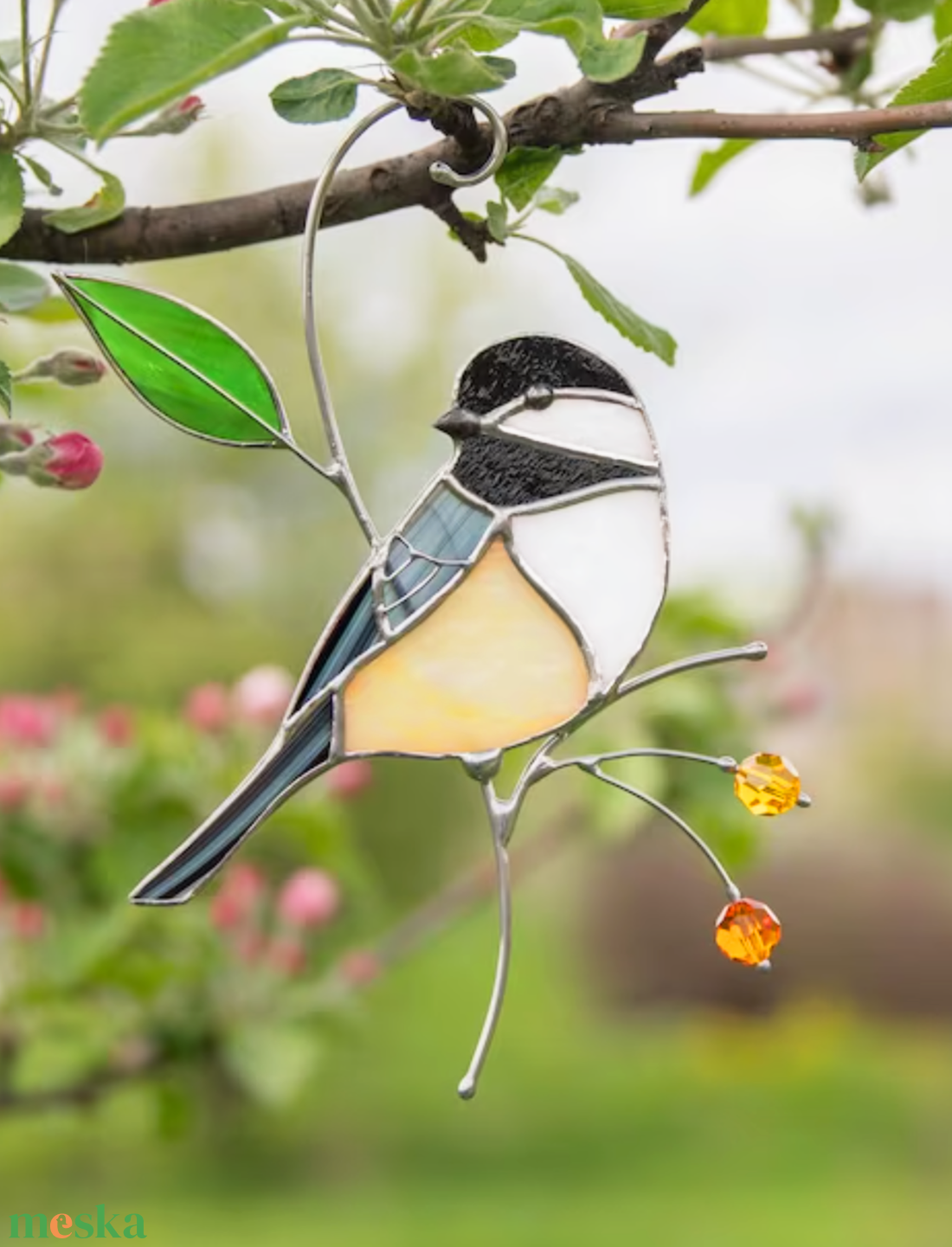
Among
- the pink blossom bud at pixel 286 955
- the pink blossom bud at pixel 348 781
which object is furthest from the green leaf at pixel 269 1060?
the pink blossom bud at pixel 348 781

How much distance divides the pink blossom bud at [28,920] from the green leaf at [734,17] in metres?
0.75

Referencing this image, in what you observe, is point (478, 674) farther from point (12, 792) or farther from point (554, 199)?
point (12, 792)

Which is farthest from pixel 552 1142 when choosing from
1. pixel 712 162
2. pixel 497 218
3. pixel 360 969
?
pixel 497 218

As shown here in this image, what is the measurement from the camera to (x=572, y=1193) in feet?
10.7

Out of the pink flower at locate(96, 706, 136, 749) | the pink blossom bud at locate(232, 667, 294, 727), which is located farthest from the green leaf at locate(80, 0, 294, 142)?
the pink flower at locate(96, 706, 136, 749)

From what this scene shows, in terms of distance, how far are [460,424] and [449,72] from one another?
106 millimetres

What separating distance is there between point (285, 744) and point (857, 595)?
346cm

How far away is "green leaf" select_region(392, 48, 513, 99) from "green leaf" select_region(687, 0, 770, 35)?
8.4 inches

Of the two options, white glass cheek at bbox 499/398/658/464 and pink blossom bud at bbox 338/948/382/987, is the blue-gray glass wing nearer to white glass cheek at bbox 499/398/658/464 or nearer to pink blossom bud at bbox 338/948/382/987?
white glass cheek at bbox 499/398/658/464

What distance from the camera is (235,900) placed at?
3.75 feet

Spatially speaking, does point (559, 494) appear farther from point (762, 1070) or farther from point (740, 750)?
point (762, 1070)

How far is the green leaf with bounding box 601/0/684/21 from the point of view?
15.9 inches

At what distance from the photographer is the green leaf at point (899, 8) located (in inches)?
19.0

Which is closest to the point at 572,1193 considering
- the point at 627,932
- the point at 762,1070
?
the point at 762,1070
